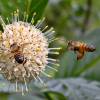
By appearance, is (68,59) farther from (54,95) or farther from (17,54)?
(17,54)

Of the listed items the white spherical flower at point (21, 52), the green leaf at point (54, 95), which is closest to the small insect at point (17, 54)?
the white spherical flower at point (21, 52)

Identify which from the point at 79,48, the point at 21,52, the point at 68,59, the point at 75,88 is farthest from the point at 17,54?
the point at 68,59

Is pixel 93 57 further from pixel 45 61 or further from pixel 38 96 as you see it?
pixel 45 61

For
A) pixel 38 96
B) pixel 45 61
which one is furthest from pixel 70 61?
pixel 45 61

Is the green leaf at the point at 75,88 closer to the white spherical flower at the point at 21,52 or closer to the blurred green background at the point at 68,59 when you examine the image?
the blurred green background at the point at 68,59

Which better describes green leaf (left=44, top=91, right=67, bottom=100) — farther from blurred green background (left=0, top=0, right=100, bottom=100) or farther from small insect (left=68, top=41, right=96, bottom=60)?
small insect (left=68, top=41, right=96, bottom=60)

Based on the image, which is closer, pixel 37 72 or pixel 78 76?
pixel 37 72

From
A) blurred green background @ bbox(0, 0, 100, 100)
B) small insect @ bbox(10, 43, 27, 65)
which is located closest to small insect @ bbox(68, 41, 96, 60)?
blurred green background @ bbox(0, 0, 100, 100)
